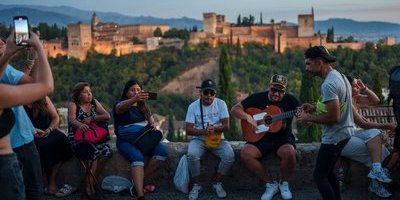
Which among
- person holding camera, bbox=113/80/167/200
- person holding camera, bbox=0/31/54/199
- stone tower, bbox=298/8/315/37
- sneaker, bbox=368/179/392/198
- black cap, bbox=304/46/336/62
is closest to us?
person holding camera, bbox=0/31/54/199

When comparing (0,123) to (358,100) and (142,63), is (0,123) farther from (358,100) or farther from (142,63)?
(142,63)

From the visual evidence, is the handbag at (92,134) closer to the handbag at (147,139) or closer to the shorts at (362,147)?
the handbag at (147,139)

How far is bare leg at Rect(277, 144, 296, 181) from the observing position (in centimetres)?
471

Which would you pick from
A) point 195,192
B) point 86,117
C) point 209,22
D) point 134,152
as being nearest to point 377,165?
point 195,192

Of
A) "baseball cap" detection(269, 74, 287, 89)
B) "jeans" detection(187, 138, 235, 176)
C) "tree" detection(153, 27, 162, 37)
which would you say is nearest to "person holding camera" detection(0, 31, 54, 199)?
"jeans" detection(187, 138, 235, 176)

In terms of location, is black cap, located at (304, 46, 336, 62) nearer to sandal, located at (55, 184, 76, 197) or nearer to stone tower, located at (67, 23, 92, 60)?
sandal, located at (55, 184, 76, 197)

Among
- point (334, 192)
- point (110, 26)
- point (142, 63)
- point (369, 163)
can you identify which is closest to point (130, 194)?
point (334, 192)

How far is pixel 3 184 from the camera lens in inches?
105

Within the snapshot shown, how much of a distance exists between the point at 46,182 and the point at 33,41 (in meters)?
2.55

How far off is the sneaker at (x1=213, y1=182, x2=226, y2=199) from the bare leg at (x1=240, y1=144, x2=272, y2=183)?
13.1 inches

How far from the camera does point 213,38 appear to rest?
259ft

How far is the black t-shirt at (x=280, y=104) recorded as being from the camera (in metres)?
4.87

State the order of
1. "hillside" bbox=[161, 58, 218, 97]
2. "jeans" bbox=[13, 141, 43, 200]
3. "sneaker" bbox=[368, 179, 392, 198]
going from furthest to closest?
"hillside" bbox=[161, 58, 218, 97]
"sneaker" bbox=[368, 179, 392, 198]
"jeans" bbox=[13, 141, 43, 200]

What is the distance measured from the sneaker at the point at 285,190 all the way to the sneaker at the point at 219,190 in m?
0.53
